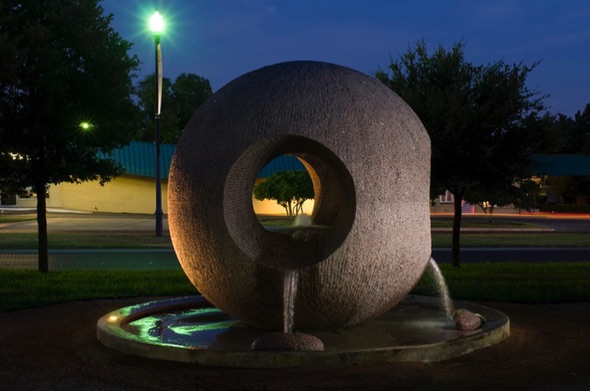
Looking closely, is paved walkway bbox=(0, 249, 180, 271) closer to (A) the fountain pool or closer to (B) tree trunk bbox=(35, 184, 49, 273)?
(B) tree trunk bbox=(35, 184, 49, 273)

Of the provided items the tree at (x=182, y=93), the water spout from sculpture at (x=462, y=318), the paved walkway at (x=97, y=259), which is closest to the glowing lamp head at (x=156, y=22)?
the paved walkway at (x=97, y=259)

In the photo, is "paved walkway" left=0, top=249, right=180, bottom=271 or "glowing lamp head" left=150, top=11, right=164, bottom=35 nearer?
"paved walkway" left=0, top=249, right=180, bottom=271

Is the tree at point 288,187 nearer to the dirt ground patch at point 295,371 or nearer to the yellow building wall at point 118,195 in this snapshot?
the yellow building wall at point 118,195

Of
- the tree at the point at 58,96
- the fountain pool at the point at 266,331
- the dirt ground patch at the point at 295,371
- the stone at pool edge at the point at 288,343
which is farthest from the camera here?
the tree at the point at 58,96

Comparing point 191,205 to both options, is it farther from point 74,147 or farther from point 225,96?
point 74,147

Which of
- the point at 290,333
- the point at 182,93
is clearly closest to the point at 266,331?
the point at 290,333

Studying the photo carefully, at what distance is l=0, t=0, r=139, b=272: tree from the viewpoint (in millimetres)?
17266

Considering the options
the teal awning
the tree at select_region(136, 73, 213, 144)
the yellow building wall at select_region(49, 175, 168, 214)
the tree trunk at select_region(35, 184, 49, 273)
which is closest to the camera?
the tree trunk at select_region(35, 184, 49, 273)

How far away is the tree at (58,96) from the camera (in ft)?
56.6

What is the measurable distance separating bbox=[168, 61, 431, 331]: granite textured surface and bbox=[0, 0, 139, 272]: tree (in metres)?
8.46

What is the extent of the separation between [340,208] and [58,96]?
10.1 meters

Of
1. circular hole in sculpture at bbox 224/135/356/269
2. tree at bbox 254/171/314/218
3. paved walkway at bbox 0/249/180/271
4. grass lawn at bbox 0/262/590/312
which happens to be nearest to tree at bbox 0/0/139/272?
grass lawn at bbox 0/262/590/312

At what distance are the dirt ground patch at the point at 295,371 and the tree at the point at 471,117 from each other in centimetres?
807

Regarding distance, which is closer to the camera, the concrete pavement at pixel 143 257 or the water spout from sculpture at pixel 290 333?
the water spout from sculpture at pixel 290 333
